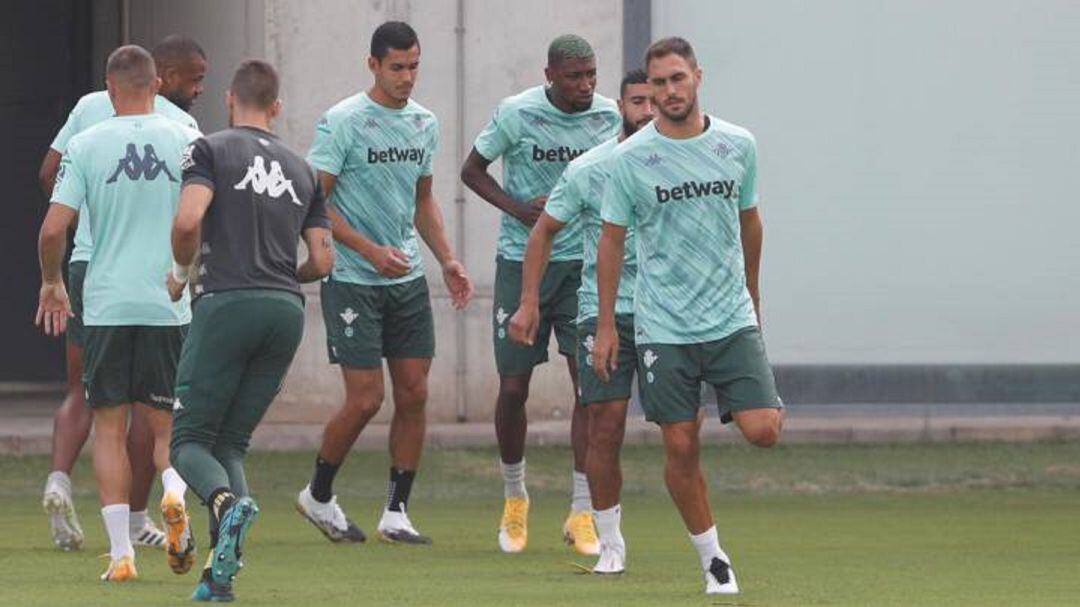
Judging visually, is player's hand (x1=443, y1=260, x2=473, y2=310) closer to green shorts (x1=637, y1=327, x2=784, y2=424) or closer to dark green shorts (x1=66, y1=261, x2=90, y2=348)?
dark green shorts (x1=66, y1=261, x2=90, y2=348)

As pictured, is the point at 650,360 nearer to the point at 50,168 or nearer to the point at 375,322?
the point at 375,322

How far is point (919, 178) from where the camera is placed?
63.6 ft

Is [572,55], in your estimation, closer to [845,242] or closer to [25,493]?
[25,493]

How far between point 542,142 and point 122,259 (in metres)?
2.45

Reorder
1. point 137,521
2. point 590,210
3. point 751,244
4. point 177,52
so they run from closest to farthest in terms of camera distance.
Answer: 1. point 751,244
2. point 590,210
3. point 177,52
4. point 137,521

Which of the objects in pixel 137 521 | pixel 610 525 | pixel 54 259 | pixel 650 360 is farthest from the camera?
pixel 137 521

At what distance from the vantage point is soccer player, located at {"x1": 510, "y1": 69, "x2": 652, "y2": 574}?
37.7 ft

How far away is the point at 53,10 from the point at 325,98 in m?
4.71

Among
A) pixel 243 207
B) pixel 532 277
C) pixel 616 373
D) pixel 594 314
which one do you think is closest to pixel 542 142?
pixel 594 314

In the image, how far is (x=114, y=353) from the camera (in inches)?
439

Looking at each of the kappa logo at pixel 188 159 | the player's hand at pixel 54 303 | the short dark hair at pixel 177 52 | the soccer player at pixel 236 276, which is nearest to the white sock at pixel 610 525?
the soccer player at pixel 236 276

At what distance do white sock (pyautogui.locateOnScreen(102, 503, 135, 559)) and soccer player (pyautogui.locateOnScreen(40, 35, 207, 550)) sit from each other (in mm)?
1229

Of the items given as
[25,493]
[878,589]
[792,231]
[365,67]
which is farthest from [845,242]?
[878,589]

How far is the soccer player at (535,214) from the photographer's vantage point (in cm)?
1284
